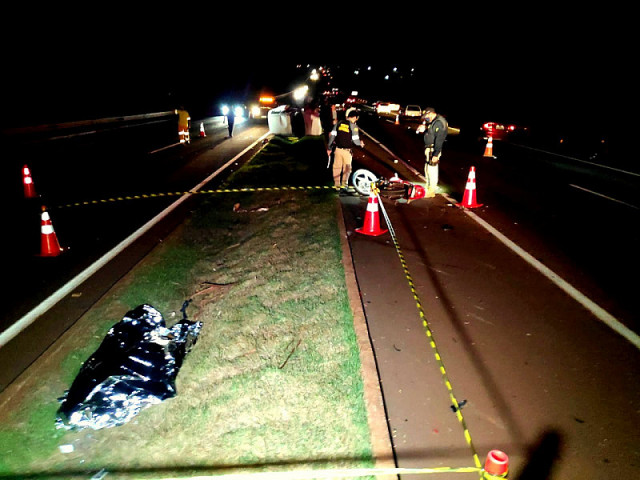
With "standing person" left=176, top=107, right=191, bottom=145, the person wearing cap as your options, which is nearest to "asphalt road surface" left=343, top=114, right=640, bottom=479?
the person wearing cap

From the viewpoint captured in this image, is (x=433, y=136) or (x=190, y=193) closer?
(x=433, y=136)

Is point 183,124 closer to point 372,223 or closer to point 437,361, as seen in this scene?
point 372,223

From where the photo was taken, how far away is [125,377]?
12.7ft

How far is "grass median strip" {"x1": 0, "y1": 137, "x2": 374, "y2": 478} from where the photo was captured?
11.0 feet

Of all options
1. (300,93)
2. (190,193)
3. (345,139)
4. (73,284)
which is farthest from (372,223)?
(300,93)

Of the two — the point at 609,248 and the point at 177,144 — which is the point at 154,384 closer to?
the point at 609,248

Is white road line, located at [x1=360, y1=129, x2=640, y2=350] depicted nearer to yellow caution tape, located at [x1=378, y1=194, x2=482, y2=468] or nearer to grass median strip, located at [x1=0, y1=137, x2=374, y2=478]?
yellow caution tape, located at [x1=378, y1=194, x2=482, y2=468]

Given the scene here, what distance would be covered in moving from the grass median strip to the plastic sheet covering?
96 mm

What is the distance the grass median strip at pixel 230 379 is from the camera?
3.34 meters

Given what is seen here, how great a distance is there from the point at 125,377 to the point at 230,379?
2.93 feet

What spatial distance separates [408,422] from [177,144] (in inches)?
802

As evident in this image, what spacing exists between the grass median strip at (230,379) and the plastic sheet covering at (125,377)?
0.32 ft

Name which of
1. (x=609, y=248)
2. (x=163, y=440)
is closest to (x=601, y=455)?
(x=163, y=440)

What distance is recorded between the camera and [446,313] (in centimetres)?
523
